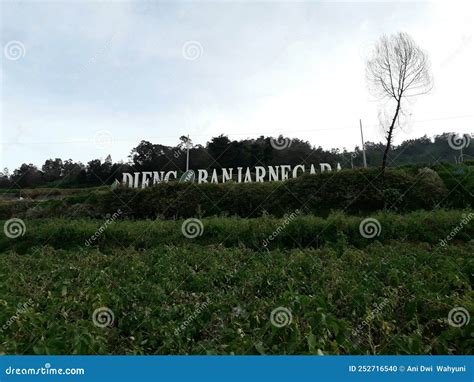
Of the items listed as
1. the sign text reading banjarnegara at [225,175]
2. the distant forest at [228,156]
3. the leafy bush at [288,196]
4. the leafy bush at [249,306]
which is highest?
the distant forest at [228,156]

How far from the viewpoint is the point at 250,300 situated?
5184 mm

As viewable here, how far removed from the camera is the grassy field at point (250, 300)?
3.43 metres

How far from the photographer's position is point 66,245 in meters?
12.2

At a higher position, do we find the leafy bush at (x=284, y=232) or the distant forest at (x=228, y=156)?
the distant forest at (x=228, y=156)

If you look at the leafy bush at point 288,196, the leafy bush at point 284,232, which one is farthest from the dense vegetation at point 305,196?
the leafy bush at point 284,232

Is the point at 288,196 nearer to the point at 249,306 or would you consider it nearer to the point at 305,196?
the point at 305,196

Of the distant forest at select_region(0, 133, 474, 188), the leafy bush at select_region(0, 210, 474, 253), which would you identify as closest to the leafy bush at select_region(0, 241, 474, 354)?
the leafy bush at select_region(0, 210, 474, 253)

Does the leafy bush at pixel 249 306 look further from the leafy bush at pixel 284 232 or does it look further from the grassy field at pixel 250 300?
the leafy bush at pixel 284 232

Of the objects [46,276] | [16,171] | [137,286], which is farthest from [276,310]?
[16,171]

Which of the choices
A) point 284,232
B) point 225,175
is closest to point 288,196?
point 284,232

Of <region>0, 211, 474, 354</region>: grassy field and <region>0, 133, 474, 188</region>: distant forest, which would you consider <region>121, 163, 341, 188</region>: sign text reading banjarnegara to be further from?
<region>0, 211, 474, 354</region>: grassy field

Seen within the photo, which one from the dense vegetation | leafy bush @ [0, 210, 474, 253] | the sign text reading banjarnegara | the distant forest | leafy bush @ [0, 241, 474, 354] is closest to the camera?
leafy bush @ [0, 241, 474, 354]

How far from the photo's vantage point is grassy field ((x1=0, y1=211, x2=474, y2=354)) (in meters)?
3.43
